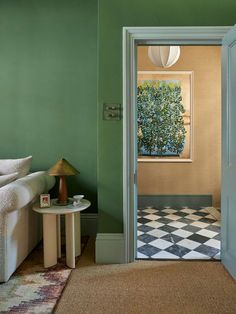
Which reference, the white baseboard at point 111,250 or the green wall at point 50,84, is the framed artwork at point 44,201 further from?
the green wall at point 50,84

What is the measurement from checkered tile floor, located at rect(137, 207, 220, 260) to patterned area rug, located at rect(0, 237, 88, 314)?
854mm

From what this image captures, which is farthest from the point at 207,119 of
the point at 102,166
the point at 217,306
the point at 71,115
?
the point at 217,306

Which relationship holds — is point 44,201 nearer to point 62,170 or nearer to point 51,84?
point 62,170

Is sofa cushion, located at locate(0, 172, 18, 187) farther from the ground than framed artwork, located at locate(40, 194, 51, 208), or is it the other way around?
sofa cushion, located at locate(0, 172, 18, 187)

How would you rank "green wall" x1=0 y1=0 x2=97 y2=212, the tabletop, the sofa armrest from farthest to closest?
1. "green wall" x1=0 y1=0 x2=97 y2=212
2. the tabletop
3. the sofa armrest

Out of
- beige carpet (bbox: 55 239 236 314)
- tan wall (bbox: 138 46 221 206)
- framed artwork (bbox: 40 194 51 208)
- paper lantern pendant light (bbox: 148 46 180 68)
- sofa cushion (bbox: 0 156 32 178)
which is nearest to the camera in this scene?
beige carpet (bbox: 55 239 236 314)

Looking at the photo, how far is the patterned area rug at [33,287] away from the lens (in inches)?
77.3

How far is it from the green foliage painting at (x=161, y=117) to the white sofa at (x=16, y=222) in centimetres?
245

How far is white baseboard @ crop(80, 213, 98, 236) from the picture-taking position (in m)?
3.45

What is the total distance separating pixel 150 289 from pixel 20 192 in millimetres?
1290

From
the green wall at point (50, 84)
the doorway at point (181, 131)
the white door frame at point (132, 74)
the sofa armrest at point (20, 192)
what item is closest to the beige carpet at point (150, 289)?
the white door frame at point (132, 74)

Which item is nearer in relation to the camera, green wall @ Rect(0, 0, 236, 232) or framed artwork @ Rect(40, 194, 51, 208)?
framed artwork @ Rect(40, 194, 51, 208)

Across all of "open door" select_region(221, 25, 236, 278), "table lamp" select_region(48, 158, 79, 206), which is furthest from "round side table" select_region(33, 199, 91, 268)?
→ "open door" select_region(221, 25, 236, 278)

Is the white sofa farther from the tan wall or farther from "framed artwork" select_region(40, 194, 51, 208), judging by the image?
the tan wall
